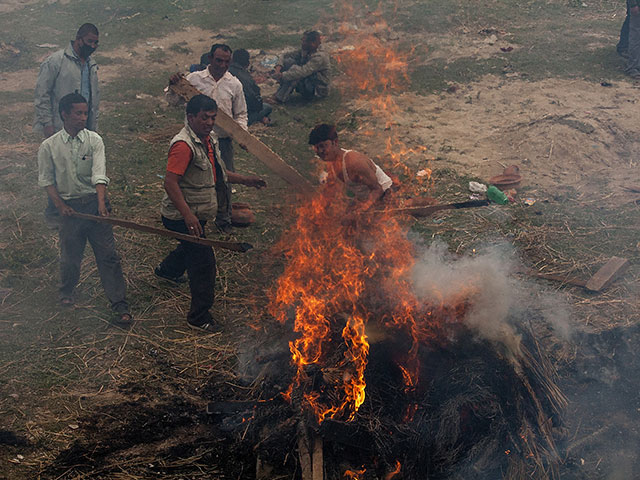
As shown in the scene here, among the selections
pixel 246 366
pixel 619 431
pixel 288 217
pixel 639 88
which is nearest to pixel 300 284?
pixel 246 366

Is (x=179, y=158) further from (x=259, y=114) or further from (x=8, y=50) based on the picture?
(x=8, y=50)

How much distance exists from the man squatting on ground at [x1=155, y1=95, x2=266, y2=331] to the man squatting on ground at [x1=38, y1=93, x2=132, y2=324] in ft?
2.25

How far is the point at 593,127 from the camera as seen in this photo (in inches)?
394

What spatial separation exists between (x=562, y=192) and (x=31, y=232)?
7.78 meters

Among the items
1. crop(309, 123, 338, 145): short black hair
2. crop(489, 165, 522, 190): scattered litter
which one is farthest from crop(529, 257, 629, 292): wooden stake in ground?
crop(309, 123, 338, 145): short black hair

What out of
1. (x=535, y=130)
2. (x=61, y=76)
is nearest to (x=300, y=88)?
(x=535, y=130)

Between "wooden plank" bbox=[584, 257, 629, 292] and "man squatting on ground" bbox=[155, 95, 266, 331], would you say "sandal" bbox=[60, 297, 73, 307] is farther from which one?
"wooden plank" bbox=[584, 257, 629, 292]

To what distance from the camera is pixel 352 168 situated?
5918mm

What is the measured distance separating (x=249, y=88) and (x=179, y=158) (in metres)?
5.78

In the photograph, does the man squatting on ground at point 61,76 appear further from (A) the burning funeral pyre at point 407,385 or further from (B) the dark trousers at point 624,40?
(B) the dark trousers at point 624,40

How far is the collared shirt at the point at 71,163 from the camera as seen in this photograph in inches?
209

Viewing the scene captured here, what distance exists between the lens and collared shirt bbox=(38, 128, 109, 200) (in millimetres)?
5301

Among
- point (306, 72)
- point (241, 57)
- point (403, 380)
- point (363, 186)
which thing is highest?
point (241, 57)

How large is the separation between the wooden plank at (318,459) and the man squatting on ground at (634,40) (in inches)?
453
